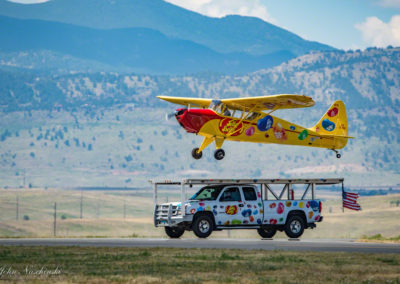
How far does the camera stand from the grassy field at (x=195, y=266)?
726 inches

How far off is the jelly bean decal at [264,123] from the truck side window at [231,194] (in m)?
5.88

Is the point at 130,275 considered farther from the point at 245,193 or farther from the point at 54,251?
the point at 245,193

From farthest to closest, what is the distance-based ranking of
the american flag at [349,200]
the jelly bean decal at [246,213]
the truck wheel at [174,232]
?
the truck wheel at [174,232] → the american flag at [349,200] → the jelly bean decal at [246,213]

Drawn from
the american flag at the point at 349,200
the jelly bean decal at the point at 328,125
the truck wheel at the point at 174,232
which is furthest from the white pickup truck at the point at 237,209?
the jelly bean decal at the point at 328,125

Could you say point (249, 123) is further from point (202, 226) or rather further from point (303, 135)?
point (202, 226)

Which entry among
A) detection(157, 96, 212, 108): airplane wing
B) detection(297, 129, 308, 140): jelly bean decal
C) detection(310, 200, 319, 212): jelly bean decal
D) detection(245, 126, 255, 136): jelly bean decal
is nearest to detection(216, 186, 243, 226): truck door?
detection(310, 200, 319, 212): jelly bean decal

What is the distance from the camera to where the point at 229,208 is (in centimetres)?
3006

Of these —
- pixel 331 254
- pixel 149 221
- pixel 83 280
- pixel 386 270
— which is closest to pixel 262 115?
pixel 331 254

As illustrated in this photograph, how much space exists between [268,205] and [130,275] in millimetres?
12430

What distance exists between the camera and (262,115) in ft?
117

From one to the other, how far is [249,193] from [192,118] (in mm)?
5164

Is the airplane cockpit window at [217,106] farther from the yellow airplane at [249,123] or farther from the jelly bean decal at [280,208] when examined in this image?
the jelly bean decal at [280,208]

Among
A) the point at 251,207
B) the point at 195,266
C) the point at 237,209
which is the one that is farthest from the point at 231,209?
the point at 195,266

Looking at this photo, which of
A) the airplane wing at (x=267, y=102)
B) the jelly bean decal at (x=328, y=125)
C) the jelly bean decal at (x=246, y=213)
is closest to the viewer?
the jelly bean decal at (x=246, y=213)
